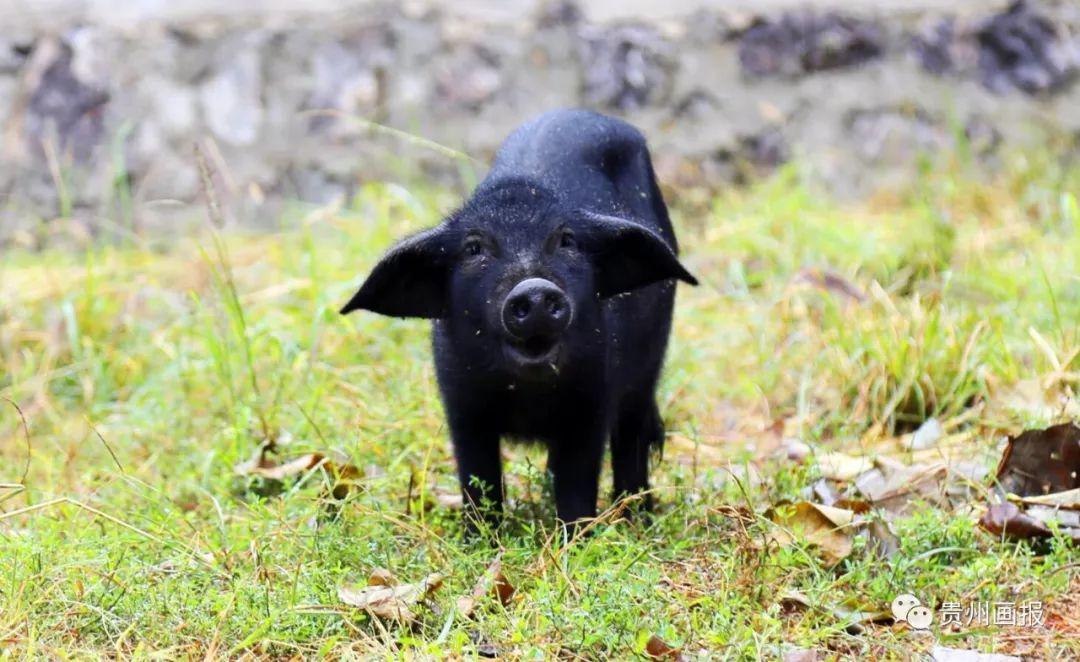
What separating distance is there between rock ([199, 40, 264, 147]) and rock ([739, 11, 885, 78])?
2424 mm

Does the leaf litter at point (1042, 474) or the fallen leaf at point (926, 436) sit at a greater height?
the leaf litter at point (1042, 474)

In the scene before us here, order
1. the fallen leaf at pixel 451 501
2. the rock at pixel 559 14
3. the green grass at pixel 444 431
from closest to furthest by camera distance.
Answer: the green grass at pixel 444 431, the fallen leaf at pixel 451 501, the rock at pixel 559 14

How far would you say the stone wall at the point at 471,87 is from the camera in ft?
21.8

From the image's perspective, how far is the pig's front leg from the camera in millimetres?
3525

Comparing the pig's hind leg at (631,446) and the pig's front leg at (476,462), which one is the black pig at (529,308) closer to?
the pig's front leg at (476,462)

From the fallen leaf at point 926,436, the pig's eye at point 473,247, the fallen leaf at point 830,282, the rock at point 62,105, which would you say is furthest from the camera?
the rock at point 62,105

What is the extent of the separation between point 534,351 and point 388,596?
67 centimetres

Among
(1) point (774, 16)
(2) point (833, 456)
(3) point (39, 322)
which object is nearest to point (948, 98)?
(1) point (774, 16)

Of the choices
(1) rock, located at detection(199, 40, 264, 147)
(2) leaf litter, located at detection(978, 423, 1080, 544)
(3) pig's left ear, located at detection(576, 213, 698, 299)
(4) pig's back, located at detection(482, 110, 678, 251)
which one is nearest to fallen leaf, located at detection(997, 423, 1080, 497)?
(2) leaf litter, located at detection(978, 423, 1080, 544)

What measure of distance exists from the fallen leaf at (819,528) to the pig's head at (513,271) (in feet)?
2.06

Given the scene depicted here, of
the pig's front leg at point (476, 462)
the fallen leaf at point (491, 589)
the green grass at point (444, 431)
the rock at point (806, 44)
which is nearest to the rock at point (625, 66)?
the rock at point (806, 44)

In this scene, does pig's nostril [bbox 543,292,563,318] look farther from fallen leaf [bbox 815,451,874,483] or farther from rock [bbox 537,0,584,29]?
rock [bbox 537,0,584,29]

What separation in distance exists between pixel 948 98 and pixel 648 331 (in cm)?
359

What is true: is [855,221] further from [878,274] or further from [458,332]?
[458,332]
